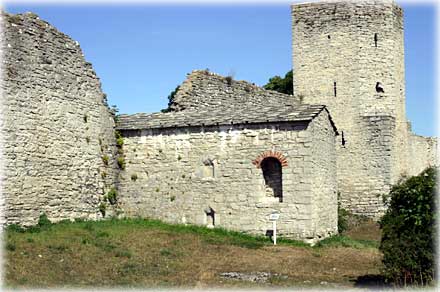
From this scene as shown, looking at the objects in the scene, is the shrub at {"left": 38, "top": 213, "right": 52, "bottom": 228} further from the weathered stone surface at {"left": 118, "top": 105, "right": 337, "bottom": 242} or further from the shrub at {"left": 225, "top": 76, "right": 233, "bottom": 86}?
the shrub at {"left": 225, "top": 76, "right": 233, "bottom": 86}

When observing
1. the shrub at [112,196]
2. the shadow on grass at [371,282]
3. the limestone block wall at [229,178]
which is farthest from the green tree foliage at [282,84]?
the shadow on grass at [371,282]

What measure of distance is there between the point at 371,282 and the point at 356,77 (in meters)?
15.3

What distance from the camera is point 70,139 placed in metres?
18.0

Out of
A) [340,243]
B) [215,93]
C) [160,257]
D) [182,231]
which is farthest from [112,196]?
[340,243]

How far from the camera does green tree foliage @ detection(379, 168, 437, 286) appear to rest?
1095 cm

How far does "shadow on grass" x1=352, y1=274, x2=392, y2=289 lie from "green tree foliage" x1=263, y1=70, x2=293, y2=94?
992 inches

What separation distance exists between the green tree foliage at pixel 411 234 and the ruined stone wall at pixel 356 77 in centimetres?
1528

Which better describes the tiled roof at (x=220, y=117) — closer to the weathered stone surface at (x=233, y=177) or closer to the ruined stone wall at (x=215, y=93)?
the weathered stone surface at (x=233, y=177)

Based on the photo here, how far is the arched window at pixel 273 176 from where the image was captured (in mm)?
18406

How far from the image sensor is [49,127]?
56.1 feet

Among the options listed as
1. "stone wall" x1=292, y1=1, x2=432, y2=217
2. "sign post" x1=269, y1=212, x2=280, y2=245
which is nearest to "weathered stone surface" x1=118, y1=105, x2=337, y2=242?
"sign post" x1=269, y1=212, x2=280, y2=245

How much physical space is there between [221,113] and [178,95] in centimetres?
226

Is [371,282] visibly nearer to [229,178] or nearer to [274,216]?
[274,216]

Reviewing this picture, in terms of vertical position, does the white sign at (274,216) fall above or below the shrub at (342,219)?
above
